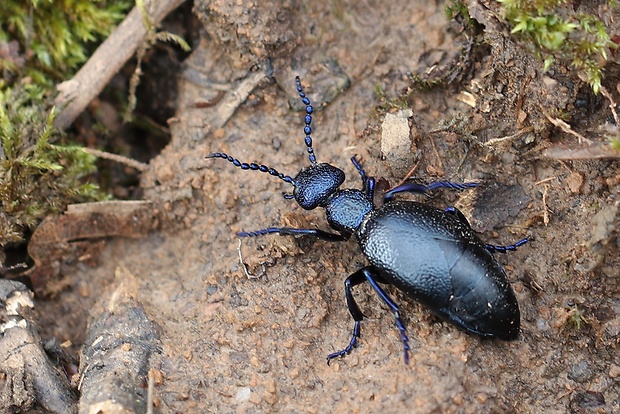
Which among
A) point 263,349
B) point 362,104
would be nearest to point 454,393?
point 263,349

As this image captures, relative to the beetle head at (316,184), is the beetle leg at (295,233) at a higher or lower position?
lower

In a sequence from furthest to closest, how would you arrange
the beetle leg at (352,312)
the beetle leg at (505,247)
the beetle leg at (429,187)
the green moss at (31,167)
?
the green moss at (31,167) < the beetle leg at (429,187) < the beetle leg at (505,247) < the beetle leg at (352,312)

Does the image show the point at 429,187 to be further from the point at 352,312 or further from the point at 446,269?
the point at 352,312

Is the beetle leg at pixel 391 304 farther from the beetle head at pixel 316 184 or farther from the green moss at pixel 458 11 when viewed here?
the green moss at pixel 458 11

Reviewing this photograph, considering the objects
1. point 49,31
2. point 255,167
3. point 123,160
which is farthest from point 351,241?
point 49,31

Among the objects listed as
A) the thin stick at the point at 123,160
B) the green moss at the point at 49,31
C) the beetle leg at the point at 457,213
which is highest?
the green moss at the point at 49,31

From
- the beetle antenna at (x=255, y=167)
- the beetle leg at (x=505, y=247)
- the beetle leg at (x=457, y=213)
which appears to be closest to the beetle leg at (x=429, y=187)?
the beetle leg at (x=457, y=213)
